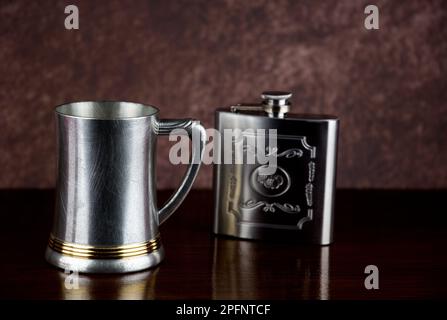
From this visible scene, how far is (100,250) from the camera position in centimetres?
82

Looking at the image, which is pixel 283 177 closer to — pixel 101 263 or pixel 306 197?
pixel 306 197

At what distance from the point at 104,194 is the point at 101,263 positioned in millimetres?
73

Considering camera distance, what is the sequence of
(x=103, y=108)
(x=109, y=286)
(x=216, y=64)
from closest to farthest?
(x=109, y=286) → (x=103, y=108) → (x=216, y=64)

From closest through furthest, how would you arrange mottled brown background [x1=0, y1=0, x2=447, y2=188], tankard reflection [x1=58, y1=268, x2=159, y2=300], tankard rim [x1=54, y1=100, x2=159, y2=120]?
tankard reflection [x1=58, y1=268, x2=159, y2=300] → tankard rim [x1=54, y1=100, x2=159, y2=120] → mottled brown background [x1=0, y1=0, x2=447, y2=188]

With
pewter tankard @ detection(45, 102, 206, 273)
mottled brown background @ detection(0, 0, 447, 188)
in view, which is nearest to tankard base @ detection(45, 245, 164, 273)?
pewter tankard @ detection(45, 102, 206, 273)

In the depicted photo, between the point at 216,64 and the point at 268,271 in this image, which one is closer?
the point at 268,271

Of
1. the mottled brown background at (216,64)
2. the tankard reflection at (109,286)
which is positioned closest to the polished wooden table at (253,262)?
the tankard reflection at (109,286)

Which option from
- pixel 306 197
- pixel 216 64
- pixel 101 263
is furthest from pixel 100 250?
pixel 216 64

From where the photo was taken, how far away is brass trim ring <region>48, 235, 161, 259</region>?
2.69ft

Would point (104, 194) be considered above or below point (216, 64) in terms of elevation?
below

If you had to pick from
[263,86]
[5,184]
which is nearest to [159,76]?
[263,86]

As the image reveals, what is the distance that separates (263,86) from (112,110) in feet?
1.24

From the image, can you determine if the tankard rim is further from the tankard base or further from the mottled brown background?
the mottled brown background

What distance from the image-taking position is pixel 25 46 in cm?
119
